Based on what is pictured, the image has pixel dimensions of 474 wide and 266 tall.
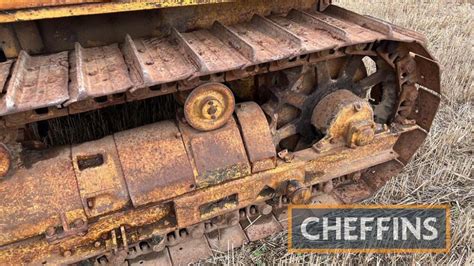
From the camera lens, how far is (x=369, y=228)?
2.95 m

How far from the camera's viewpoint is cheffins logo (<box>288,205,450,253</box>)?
110 inches

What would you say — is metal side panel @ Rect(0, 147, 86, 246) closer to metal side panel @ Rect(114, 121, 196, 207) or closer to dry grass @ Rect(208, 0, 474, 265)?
metal side panel @ Rect(114, 121, 196, 207)

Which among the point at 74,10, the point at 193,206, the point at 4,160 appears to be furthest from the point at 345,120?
the point at 4,160

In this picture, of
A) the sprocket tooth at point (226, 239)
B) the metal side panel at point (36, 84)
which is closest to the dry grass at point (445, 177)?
the sprocket tooth at point (226, 239)

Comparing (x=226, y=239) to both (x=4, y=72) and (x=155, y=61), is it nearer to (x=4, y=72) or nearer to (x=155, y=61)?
(x=155, y=61)

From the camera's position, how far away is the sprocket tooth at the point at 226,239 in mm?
2777

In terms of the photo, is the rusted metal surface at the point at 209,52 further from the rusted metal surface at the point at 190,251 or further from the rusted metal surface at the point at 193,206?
the rusted metal surface at the point at 190,251

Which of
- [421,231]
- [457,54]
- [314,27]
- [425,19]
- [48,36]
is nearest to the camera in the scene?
[48,36]

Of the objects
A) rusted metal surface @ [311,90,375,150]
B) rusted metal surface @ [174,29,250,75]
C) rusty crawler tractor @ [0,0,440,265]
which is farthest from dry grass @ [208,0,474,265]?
rusted metal surface @ [174,29,250,75]

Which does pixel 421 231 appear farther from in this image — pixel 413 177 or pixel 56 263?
pixel 56 263

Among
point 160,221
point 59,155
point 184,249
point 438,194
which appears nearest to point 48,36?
point 59,155

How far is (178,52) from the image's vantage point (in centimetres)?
229

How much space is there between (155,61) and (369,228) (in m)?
2.01

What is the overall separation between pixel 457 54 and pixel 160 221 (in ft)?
15.2
